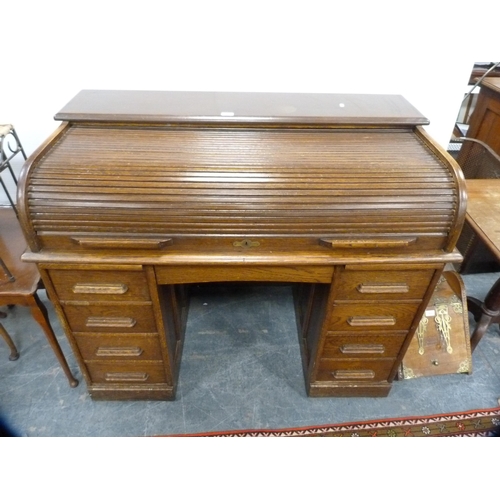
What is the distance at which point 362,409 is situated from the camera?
1.62m

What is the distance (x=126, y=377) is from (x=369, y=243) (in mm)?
1119

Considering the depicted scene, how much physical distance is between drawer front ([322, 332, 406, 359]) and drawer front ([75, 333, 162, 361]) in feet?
2.21

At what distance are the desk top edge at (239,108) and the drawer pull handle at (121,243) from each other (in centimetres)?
44

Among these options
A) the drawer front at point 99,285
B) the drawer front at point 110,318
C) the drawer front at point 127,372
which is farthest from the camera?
the drawer front at point 127,372

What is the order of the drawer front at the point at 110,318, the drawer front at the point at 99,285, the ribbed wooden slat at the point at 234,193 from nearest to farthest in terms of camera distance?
the ribbed wooden slat at the point at 234,193 → the drawer front at the point at 99,285 → the drawer front at the point at 110,318

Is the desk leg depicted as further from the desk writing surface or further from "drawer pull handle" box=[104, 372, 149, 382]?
"drawer pull handle" box=[104, 372, 149, 382]

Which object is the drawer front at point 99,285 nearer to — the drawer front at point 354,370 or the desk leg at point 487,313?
the drawer front at point 354,370

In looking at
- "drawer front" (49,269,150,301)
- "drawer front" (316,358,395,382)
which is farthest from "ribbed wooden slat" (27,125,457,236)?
"drawer front" (316,358,395,382)

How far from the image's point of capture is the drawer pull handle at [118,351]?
4.63ft

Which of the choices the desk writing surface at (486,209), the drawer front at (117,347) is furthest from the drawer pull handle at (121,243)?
the desk writing surface at (486,209)

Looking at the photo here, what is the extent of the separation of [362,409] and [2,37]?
212 cm

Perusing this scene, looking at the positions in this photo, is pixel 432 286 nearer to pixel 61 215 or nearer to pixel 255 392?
pixel 255 392

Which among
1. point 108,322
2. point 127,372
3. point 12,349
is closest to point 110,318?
point 108,322

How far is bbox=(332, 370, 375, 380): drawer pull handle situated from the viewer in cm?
155
